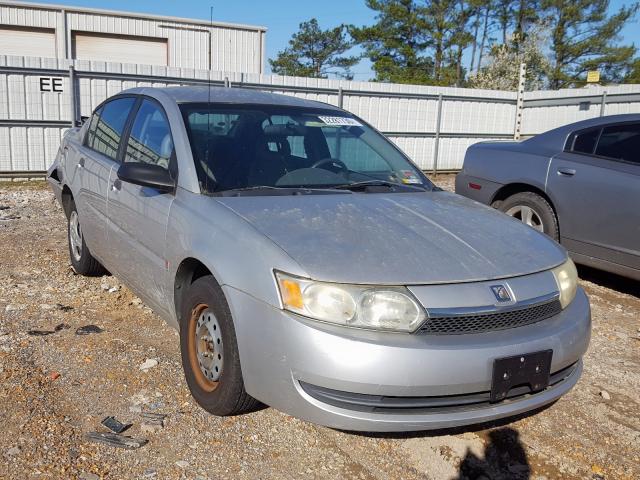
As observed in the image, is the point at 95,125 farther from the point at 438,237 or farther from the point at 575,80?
the point at 575,80

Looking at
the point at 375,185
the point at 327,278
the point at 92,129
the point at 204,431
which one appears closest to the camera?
the point at 327,278

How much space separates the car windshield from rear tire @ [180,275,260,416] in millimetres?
614

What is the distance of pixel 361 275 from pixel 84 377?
1856 millimetres

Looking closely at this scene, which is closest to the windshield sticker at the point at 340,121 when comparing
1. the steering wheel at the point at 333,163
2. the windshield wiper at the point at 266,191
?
the steering wheel at the point at 333,163

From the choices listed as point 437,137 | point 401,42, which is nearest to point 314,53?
point 401,42

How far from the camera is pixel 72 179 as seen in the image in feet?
16.7

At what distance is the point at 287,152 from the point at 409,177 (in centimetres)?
83

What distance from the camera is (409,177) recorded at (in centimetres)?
402

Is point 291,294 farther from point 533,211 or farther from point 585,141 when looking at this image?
point 585,141

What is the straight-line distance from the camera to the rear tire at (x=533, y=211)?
5691 millimetres

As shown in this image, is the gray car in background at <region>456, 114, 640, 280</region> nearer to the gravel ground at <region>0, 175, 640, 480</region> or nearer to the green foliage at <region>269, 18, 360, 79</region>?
the gravel ground at <region>0, 175, 640, 480</region>

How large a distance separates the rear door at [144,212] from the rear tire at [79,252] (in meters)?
1.03

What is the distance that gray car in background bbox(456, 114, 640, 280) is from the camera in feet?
16.7

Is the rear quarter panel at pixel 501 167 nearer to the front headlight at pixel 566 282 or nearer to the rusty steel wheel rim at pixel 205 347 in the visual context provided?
the front headlight at pixel 566 282
